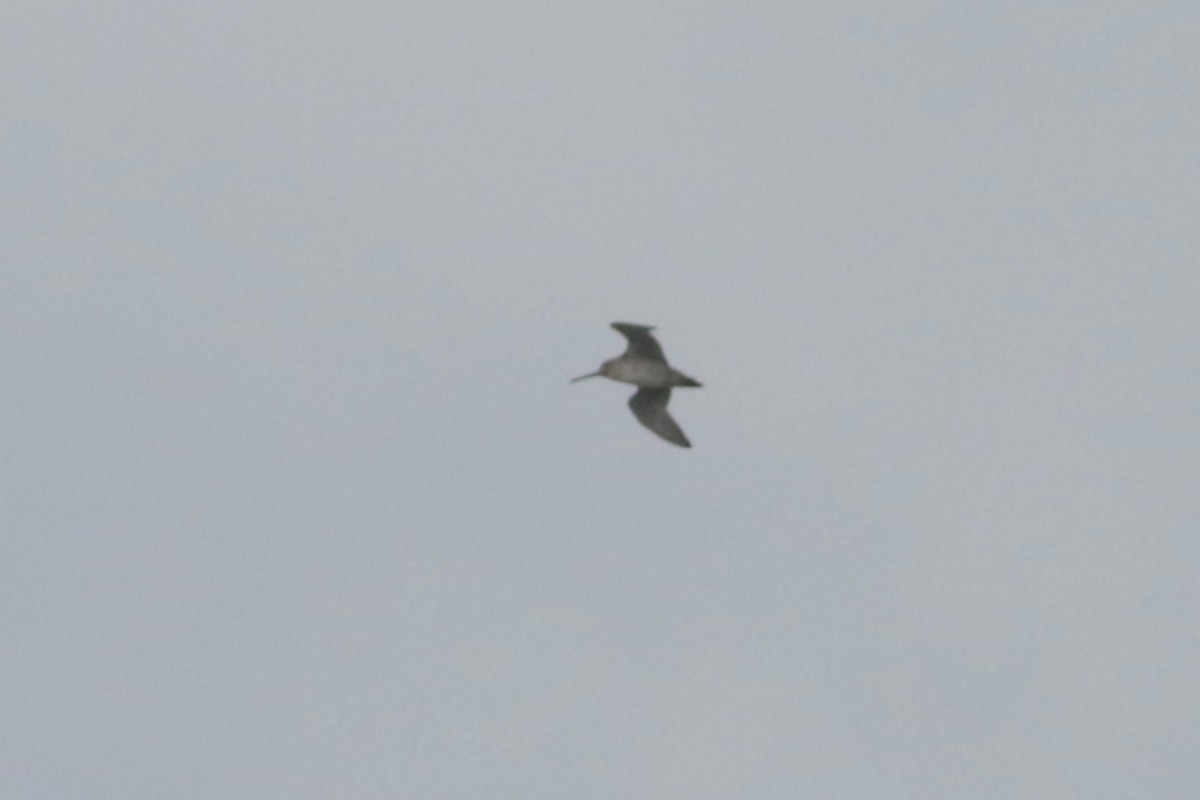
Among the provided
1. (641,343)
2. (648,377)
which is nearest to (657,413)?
(648,377)

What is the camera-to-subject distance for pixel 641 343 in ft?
224

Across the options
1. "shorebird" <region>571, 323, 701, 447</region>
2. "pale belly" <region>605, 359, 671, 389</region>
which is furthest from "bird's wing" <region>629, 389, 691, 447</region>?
"pale belly" <region>605, 359, 671, 389</region>

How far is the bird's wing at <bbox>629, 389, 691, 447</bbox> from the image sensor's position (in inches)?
2778

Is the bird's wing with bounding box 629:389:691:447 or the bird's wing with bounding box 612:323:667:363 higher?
the bird's wing with bounding box 612:323:667:363

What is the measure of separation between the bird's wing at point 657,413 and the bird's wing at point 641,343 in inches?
89.0

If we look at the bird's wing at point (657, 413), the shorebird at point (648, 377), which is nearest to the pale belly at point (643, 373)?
the shorebird at point (648, 377)

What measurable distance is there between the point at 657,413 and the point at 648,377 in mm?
1789

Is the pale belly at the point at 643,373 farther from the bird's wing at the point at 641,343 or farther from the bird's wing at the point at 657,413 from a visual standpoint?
the bird's wing at the point at 657,413

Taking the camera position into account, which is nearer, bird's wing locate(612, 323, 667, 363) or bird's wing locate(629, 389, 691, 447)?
bird's wing locate(612, 323, 667, 363)

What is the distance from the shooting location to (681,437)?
7056 cm

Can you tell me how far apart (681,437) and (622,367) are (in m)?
2.23

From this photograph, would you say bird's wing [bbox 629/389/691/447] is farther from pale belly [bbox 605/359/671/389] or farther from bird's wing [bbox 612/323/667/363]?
bird's wing [bbox 612/323/667/363]

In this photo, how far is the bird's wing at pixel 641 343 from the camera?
6719 cm

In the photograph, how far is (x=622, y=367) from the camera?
229 ft
